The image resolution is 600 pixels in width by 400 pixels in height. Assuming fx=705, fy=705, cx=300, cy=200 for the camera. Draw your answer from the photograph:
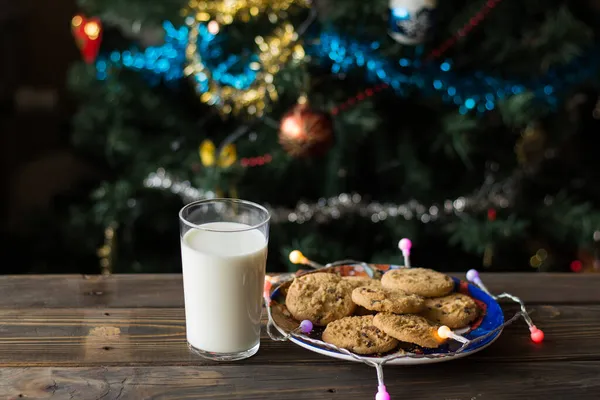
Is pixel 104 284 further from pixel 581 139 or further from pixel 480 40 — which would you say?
pixel 581 139

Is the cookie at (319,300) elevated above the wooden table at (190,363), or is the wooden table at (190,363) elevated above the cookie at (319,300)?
the cookie at (319,300)

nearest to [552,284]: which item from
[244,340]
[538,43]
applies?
[244,340]

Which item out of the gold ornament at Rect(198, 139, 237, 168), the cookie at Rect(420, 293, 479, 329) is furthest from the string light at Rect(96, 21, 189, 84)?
the cookie at Rect(420, 293, 479, 329)

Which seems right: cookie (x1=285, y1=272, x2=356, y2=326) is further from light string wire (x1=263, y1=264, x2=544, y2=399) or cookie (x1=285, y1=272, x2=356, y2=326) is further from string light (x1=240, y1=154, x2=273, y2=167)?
string light (x1=240, y1=154, x2=273, y2=167)

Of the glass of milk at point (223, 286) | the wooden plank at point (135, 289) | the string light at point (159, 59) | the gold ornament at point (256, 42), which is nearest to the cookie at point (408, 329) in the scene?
the glass of milk at point (223, 286)

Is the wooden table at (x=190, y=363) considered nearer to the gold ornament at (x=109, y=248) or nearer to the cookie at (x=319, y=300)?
the cookie at (x=319, y=300)

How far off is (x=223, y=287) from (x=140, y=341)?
0.44 feet

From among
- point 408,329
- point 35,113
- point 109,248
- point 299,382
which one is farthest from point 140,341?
point 35,113

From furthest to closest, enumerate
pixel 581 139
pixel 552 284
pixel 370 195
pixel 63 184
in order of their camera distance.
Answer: pixel 63 184 < pixel 581 139 < pixel 370 195 < pixel 552 284

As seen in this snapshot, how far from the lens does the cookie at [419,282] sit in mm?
843

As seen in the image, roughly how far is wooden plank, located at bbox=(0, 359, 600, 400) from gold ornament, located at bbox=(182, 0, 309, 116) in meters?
0.82

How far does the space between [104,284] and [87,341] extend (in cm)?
17

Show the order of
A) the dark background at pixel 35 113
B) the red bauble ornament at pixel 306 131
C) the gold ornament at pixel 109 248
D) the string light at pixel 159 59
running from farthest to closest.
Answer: the dark background at pixel 35 113 → the gold ornament at pixel 109 248 → the string light at pixel 159 59 → the red bauble ornament at pixel 306 131

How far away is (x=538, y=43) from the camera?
1.57 metres
